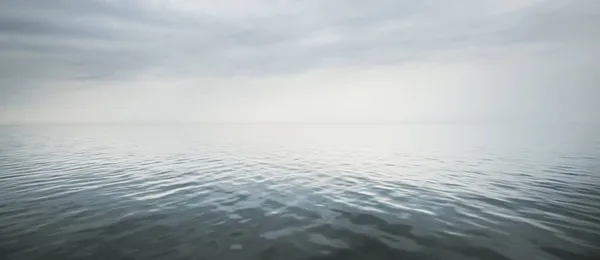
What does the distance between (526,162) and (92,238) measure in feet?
139

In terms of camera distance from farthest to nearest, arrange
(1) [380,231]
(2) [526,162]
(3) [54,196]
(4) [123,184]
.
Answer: (2) [526,162] < (4) [123,184] < (3) [54,196] < (1) [380,231]

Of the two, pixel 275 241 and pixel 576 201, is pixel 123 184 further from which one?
pixel 576 201

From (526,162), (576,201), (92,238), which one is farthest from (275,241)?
(526,162)

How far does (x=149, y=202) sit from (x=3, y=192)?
1172 cm

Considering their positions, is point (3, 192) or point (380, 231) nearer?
point (380, 231)

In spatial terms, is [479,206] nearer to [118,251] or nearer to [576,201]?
[576,201]

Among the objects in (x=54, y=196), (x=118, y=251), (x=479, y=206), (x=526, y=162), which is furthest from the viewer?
(x=526, y=162)

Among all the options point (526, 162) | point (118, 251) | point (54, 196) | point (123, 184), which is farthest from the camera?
point (526, 162)

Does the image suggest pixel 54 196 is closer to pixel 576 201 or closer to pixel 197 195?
pixel 197 195

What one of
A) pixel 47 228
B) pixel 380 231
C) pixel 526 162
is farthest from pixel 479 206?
pixel 526 162

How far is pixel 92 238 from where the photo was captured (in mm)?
10734

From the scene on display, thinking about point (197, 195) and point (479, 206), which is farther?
point (197, 195)

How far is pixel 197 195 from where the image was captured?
17719 mm

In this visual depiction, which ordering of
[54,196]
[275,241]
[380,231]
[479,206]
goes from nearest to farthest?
1. [275,241]
2. [380,231]
3. [479,206]
4. [54,196]
